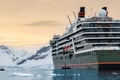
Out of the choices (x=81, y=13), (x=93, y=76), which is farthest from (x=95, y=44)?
(x=81, y=13)

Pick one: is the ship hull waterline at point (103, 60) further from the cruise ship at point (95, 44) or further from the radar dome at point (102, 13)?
the radar dome at point (102, 13)

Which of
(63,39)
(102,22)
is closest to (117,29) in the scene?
(102,22)

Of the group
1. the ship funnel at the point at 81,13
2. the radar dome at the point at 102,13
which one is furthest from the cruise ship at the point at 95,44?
the ship funnel at the point at 81,13

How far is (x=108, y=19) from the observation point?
333 feet

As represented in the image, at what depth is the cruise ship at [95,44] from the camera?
Result: 8900cm

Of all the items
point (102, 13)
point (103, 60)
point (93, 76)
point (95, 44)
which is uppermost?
point (102, 13)

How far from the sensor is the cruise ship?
89000 millimetres

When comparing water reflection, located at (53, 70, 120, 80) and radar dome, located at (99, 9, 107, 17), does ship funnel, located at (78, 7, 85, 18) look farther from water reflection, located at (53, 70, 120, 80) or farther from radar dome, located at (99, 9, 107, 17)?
water reflection, located at (53, 70, 120, 80)

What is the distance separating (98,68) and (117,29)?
42.8 feet

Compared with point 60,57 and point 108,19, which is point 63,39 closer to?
point 60,57

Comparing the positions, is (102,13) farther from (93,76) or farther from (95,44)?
(93,76)

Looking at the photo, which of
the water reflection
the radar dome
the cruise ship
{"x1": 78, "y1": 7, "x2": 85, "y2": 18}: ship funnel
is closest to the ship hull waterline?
the cruise ship

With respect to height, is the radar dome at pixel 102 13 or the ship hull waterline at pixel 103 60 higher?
the radar dome at pixel 102 13

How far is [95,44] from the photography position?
94500mm
